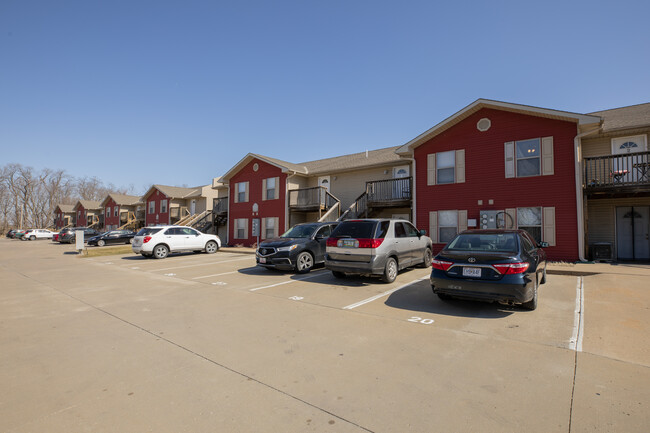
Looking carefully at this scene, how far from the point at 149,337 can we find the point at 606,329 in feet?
22.8

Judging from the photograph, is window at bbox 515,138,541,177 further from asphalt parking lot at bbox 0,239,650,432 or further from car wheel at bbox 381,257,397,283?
car wheel at bbox 381,257,397,283

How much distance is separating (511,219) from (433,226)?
3202 millimetres

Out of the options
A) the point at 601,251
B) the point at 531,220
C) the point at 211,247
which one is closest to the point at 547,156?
the point at 531,220

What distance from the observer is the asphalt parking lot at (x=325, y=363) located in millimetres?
2641

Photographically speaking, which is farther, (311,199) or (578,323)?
(311,199)

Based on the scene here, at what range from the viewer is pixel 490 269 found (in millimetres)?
5504

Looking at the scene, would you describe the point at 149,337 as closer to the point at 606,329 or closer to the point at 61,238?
the point at 606,329

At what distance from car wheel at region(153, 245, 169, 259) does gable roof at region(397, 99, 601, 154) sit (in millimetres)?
13108

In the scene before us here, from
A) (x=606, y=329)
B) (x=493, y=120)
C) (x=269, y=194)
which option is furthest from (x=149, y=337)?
(x=269, y=194)

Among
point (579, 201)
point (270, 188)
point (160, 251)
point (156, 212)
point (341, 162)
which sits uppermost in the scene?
point (341, 162)

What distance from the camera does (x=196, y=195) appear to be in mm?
33500

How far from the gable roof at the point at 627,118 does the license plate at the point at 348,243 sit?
11008mm

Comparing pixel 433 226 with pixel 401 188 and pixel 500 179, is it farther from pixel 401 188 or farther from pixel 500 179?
pixel 500 179

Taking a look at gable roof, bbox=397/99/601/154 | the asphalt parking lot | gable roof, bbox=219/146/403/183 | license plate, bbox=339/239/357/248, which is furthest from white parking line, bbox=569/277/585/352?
gable roof, bbox=219/146/403/183
